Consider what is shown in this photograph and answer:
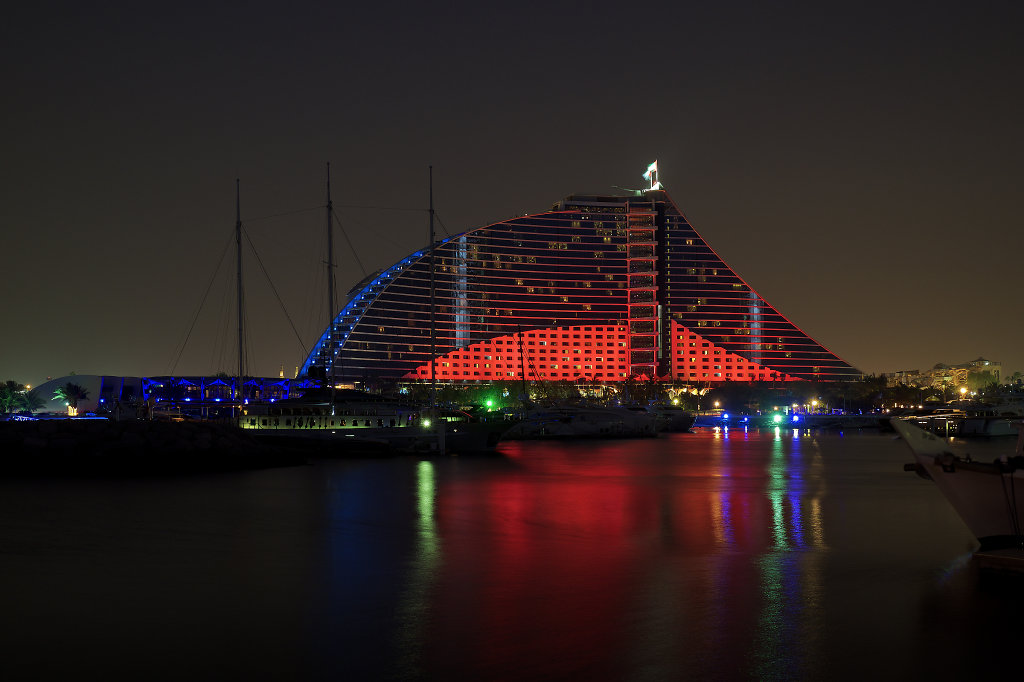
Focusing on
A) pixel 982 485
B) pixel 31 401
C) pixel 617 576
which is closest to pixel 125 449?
pixel 617 576

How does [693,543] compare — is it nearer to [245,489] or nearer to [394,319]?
[245,489]

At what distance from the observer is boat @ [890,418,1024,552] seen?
61.5 feet

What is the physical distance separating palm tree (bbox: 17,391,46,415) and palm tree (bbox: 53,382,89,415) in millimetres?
3994

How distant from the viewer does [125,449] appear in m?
51.8

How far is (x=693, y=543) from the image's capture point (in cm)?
2531

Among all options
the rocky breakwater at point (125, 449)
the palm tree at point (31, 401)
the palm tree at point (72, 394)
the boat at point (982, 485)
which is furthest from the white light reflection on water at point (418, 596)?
the palm tree at point (31, 401)

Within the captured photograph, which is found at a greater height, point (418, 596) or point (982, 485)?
point (982, 485)

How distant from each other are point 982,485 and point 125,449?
4404 cm

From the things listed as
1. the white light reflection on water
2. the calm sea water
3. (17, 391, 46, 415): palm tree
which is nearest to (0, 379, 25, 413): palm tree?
(17, 391, 46, 415): palm tree

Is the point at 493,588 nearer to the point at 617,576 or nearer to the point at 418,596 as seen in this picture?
the point at 418,596

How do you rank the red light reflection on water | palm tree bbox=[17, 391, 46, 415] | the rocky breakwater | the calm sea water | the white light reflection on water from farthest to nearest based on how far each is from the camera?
1. palm tree bbox=[17, 391, 46, 415]
2. the rocky breakwater
3. the red light reflection on water
4. the white light reflection on water
5. the calm sea water

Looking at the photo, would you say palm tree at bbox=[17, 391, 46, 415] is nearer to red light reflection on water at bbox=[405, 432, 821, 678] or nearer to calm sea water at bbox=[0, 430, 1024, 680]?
calm sea water at bbox=[0, 430, 1024, 680]

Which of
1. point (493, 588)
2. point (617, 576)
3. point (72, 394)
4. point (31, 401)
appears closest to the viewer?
point (493, 588)

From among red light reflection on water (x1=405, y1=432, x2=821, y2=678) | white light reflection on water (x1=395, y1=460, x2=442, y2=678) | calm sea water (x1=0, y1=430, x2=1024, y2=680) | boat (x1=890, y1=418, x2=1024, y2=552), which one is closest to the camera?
calm sea water (x1=0, y1=430, x2=1024, y2=680)
